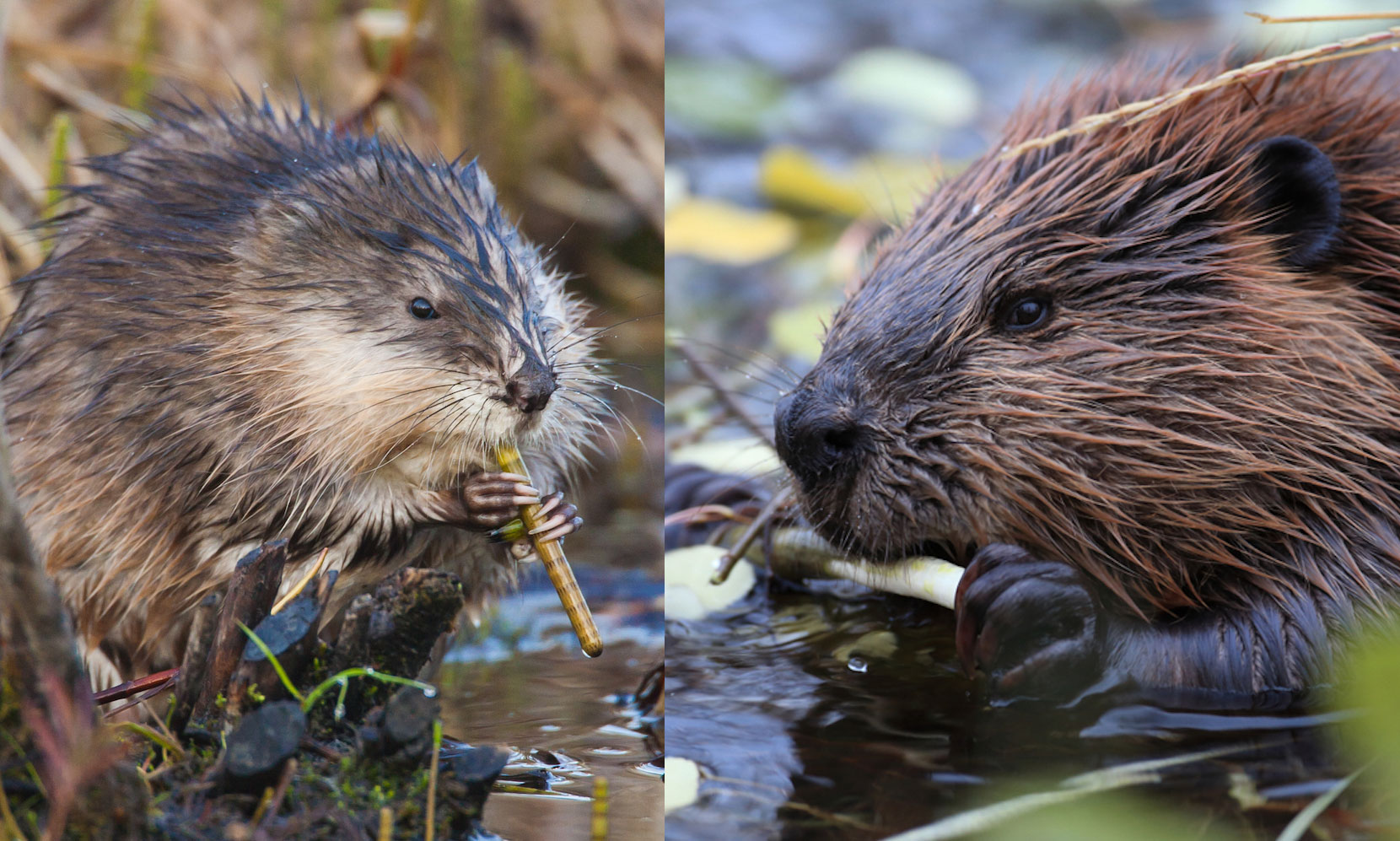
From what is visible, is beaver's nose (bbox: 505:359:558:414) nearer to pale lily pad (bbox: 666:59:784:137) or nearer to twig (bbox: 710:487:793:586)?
twig (bbox: 710:487:793:586)

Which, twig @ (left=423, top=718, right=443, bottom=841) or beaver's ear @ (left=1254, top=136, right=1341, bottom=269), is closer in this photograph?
twig @ (left=423, top=718, right=443, bottom=841)

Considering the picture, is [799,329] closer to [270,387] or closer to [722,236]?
[722,236]

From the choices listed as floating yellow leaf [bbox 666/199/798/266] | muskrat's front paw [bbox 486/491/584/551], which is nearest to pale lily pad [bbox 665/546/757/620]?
muskrat's front paw [bbox 486/491/584/551]

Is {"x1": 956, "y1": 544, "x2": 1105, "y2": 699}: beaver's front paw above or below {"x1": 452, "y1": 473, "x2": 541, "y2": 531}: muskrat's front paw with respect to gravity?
below

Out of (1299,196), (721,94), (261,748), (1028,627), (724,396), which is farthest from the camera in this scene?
(721,94)

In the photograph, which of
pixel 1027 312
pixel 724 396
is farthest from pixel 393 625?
pixel 724 396

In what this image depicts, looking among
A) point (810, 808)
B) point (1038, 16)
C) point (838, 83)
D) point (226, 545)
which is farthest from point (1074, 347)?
point (1038, 16)

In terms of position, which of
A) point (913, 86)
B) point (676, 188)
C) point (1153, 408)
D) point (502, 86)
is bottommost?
point (1153, 408)
